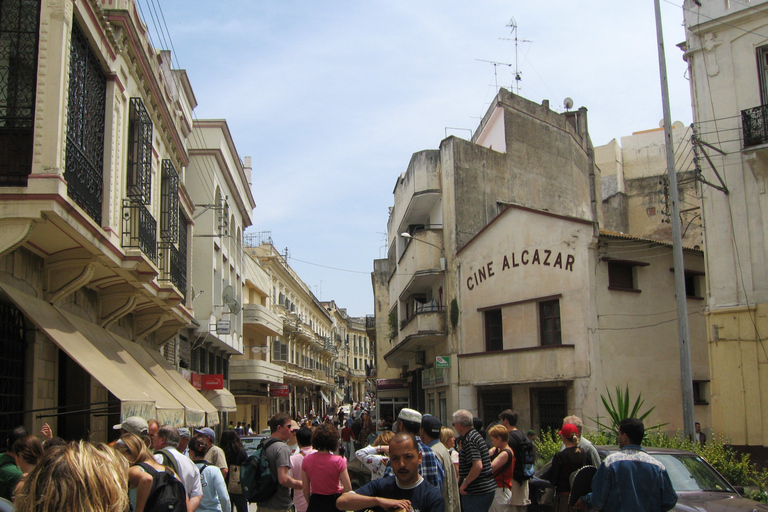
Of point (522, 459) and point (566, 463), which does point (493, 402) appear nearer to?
point (522, 459)

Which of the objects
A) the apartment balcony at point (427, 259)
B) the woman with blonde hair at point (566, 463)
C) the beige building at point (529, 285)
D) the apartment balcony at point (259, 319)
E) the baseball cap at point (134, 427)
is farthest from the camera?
the apartment balcony at point (259, 319)

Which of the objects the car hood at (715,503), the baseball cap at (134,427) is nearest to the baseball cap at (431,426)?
the baseball cap at (134,427)

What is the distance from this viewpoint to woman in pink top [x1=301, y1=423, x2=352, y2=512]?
6867mm

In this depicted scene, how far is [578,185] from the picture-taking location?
34.0m

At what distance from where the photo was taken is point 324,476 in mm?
6879

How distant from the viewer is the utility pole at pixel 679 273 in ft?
48.4

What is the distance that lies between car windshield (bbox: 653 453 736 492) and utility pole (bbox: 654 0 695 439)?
5.21m

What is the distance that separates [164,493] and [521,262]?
2096 centimetres

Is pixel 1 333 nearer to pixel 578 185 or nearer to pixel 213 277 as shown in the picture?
pixel 213 277

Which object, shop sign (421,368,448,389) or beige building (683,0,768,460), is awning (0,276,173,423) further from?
shop sign (421,368,448,389)

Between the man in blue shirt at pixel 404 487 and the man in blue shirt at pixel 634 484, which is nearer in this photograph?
the man in blue shirt at pixel 404 487

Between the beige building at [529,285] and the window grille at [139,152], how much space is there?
1333 cm

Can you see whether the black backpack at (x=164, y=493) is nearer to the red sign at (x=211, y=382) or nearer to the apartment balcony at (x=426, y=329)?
the red sign at (x=211, y=382)

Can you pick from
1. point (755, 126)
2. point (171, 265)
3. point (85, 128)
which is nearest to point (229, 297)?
point (171, 265)
